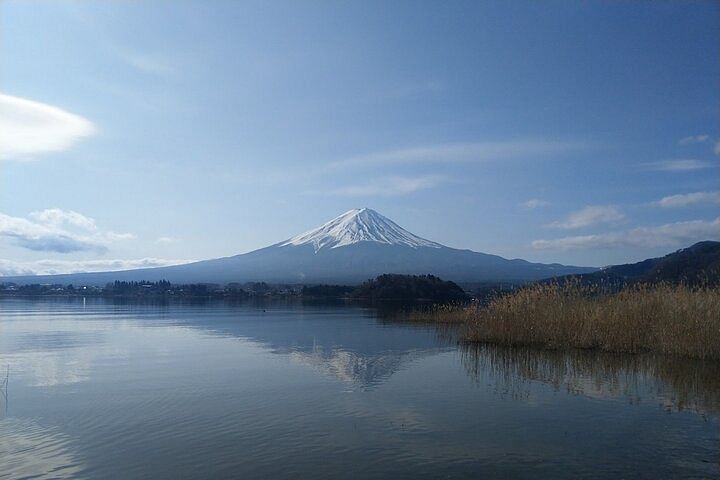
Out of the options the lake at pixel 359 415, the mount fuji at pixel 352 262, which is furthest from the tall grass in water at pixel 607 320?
the mount fuji at pixel 352 262

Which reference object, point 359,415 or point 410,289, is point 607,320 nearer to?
point 359,415

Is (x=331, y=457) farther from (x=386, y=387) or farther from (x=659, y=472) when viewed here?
(x=386, y=387)

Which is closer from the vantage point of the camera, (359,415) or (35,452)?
(35,452)

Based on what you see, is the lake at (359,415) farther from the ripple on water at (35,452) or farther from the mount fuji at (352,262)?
the mount fuji at (352,262)

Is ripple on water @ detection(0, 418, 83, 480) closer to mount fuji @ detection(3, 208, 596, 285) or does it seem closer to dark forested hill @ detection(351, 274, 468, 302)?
dark forested hill @ detection(351, 274, 468, 302)

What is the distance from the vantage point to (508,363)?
37.6ft

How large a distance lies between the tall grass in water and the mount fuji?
67.6 metres

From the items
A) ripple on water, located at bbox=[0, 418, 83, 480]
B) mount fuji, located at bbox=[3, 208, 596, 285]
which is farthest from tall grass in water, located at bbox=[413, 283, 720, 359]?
mount fuji, located at bbox=[3, 208, 596, 285]

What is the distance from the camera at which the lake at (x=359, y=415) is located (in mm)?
5520

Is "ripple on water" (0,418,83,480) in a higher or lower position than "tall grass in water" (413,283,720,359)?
lower

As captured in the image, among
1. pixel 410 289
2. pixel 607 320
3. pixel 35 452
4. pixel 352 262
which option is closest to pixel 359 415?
pixel 35 452

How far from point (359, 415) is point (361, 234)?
337ft

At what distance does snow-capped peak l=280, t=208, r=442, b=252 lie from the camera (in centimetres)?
10812

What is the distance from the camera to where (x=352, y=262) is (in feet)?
323
